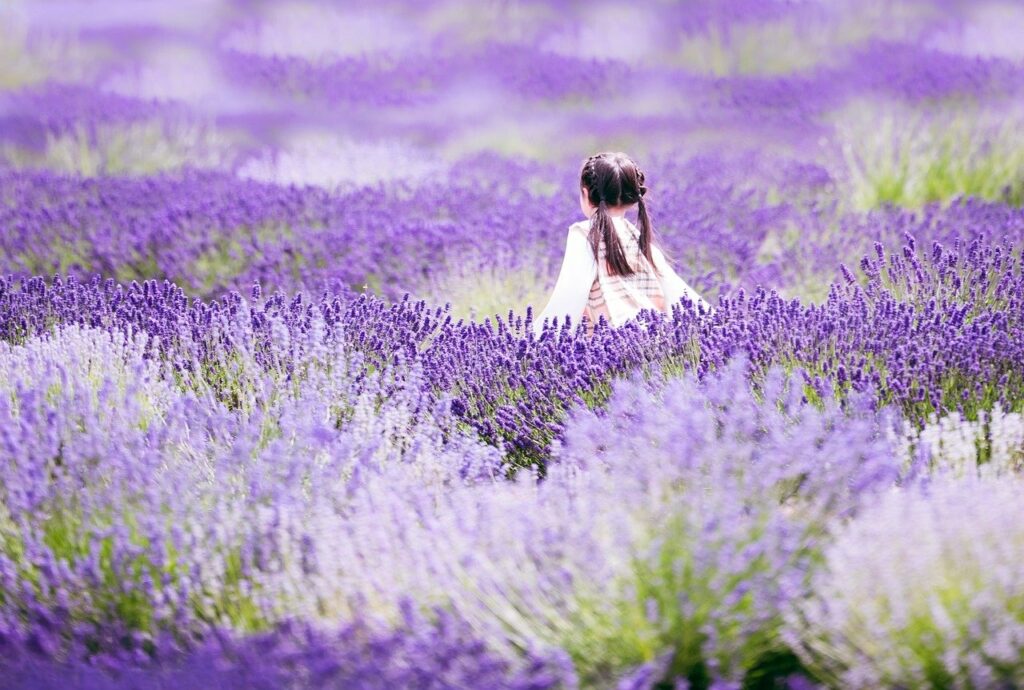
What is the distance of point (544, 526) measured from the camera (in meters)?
1.76

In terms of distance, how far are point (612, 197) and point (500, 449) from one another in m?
1.31

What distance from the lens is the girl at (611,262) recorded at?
3395mm

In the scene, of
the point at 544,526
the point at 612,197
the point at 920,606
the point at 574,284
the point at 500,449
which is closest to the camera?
the point at 920,606

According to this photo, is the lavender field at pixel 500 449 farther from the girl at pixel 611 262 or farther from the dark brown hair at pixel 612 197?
the dark brown hair at pixel 612 197

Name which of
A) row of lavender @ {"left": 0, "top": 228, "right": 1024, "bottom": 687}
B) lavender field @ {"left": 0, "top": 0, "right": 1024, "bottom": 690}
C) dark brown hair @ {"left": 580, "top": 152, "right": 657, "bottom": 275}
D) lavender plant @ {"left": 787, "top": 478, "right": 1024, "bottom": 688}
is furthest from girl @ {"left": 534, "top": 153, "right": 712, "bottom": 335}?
lavender plant @ {"left": 787, "top": 478, "right": 1024, "bottom": 688}

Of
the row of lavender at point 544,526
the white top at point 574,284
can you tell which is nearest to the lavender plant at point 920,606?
the row of lavender at point 544,526

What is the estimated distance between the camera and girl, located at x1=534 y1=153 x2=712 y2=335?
3395 millimetres

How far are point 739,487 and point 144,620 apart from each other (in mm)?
1044

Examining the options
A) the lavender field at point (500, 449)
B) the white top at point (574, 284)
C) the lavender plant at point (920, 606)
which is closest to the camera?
the lavender plant at point (920, 606)

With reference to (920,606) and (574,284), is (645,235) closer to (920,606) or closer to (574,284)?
(574,284)

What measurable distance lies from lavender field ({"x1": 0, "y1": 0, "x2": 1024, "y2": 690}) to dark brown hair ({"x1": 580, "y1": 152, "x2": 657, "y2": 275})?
0.37 meters

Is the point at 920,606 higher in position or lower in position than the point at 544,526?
lower

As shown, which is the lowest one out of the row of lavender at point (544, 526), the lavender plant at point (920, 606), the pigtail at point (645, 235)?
the lavender plant at point (920, 606)

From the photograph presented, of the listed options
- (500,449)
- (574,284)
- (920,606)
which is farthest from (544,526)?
(574,284)
